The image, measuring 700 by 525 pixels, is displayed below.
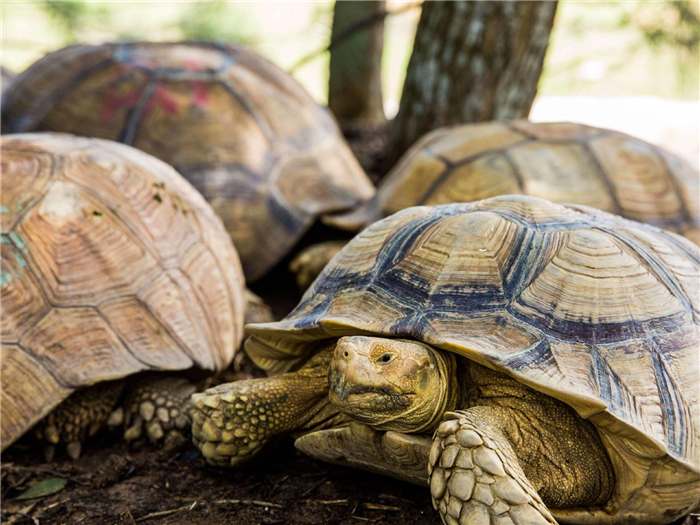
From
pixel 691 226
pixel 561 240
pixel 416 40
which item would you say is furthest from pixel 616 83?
pixel 561 240

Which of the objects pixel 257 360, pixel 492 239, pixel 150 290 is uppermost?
pixel 492 239

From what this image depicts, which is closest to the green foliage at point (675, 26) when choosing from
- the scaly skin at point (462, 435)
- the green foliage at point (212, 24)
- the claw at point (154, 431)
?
the green foliage at point (212, 24)

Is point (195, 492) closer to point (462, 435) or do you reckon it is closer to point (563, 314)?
point (462, 435)

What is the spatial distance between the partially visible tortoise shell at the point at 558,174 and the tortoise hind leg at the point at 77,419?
1742 mm

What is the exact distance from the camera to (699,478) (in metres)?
1.72

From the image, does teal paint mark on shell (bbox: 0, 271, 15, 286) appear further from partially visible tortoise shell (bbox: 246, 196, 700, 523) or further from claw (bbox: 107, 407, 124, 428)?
partially visible tortoise shell (bbox: 246, 196, 700, 523)

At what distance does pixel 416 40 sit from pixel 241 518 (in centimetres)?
345

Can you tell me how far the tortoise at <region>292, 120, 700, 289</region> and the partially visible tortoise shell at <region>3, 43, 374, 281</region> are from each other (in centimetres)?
28

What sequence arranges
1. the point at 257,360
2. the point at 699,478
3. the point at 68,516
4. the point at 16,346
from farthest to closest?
the point at 257,360
the point at 16,346
the point at 68,516
the point at 699,478

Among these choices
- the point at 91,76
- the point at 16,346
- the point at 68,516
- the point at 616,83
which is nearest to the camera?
the point at 68,516

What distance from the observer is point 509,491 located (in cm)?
153

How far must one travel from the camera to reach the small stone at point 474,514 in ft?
5.05

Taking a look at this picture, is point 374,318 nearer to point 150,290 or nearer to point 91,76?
point 150,290

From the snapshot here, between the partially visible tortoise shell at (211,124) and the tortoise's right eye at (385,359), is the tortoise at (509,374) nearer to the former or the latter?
the tortoise's right eye at (385,359)
